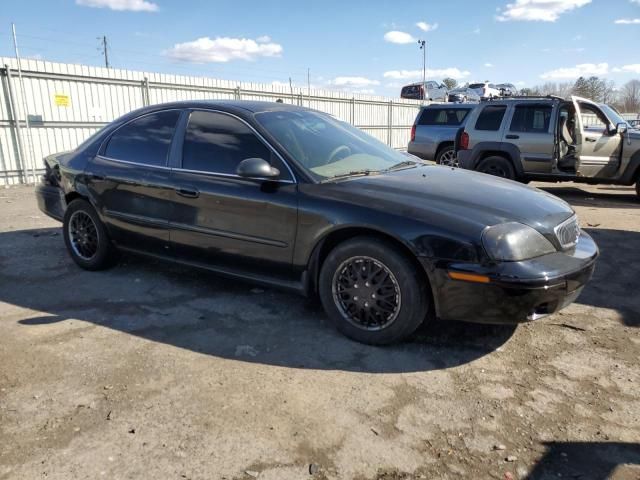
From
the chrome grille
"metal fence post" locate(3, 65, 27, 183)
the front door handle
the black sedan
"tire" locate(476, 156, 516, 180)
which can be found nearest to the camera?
the black sedan

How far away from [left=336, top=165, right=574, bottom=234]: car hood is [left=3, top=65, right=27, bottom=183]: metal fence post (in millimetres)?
10576

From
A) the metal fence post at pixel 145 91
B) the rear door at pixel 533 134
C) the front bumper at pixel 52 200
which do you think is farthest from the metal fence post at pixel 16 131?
the rear door at pixel 533 134

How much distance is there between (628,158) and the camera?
918 centimetres

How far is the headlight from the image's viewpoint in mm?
2922

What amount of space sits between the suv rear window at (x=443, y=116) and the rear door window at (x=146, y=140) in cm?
947

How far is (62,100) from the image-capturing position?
12.2m

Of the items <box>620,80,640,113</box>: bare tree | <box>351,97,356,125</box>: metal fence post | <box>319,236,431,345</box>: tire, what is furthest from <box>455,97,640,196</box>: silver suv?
<box>620,80,640,113</box>: bare tree

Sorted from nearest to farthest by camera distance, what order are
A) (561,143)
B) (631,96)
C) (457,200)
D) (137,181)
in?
1. (457,200)
2. (137,181)
3. (561,143)
4. (631,96)

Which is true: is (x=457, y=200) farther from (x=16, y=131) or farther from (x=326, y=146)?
(x=16, y=131)

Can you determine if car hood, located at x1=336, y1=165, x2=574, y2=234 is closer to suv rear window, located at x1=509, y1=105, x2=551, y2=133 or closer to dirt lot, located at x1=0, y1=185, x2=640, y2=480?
dirt lot, located at x1=0, y1=185, x2=640, y2=480

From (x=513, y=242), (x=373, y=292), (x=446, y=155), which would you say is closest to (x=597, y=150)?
(x=446, y=155)

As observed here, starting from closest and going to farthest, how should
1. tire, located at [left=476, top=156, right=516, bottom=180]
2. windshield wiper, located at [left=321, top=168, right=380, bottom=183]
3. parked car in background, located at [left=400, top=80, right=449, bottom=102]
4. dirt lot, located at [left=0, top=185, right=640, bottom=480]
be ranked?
dirt lot, located at [left=0, top=185, right=640, bottom=480]
windshield wiper, located at [left=321, top=168, right=380, bottom=183]
tire, located at [left=476, top=156, right=516, bottom=180]
parked car in background, located at [left=400, top=80, right=449, bottom=102]

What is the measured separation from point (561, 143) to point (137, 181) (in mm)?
7931

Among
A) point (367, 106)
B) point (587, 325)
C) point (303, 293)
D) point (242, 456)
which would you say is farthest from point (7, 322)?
point (367, 106)
